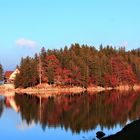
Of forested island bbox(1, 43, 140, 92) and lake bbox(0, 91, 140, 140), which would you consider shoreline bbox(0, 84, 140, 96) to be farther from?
lake bbox(0, 91, 140, 140)

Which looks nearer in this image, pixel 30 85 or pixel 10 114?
pixel 10 114

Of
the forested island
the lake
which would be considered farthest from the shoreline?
the lake

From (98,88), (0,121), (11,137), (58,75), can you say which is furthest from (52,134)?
(98,88)

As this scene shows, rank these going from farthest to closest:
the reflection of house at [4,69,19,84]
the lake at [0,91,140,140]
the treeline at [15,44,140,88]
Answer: the reflection of house at [4,69,19,84] < the treeline at [15,44,140,88] < the lake at [0,91,140,140]

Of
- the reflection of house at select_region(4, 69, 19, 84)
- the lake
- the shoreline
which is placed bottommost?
the lake

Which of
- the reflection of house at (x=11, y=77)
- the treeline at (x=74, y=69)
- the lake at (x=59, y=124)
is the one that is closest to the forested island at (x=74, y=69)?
the treeline at (x=74, y=69)

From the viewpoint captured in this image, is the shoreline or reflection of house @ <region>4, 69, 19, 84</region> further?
reflection of house @ <region>4, 69, 19, 84</region>

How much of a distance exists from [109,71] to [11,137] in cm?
10224

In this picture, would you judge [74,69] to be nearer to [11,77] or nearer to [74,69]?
[74,69]

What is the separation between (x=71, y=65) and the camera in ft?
405

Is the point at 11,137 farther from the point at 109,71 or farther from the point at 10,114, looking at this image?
the point at 109,71

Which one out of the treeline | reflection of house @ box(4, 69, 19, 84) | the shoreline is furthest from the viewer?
reflection of house @ box(4, 69, 19, 84)

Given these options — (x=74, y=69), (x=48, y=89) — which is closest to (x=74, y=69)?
(x=74, y=69)

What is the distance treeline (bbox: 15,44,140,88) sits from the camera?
119 m
